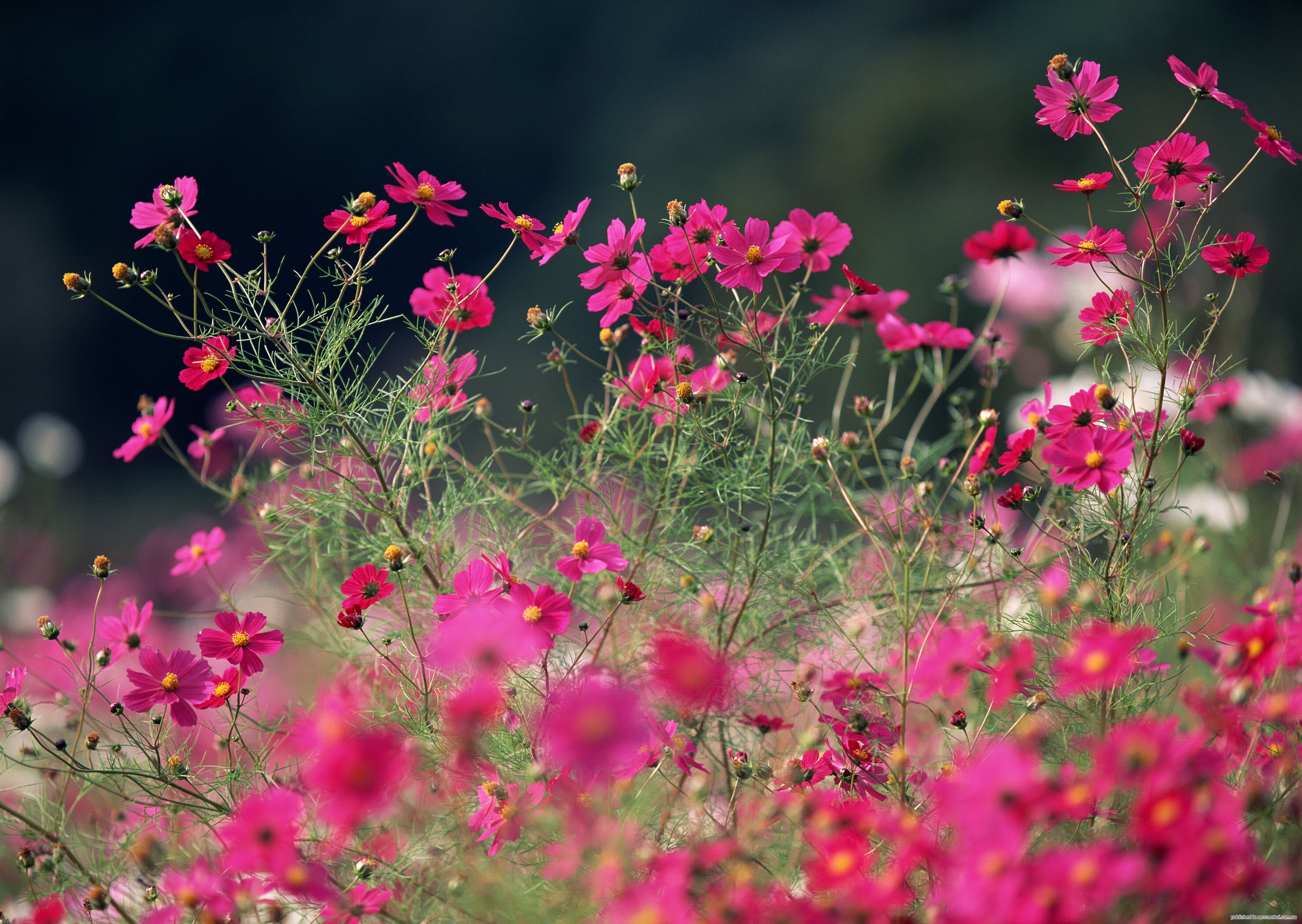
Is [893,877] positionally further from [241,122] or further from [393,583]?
[241,122]

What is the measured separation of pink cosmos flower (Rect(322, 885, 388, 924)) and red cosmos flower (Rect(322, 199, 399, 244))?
0.40 m

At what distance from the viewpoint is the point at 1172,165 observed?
0.60m

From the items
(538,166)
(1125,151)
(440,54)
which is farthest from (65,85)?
(1125,151)

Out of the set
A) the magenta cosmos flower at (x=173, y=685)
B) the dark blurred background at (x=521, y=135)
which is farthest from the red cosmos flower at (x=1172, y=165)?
the dark blurred background at (x=521, y=135)

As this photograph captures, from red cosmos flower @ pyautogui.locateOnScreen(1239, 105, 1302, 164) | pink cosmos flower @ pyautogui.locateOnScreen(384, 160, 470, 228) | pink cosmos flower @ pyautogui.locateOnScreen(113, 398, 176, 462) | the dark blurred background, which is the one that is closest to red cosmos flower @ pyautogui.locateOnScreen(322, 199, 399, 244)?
pink cosmos flower @ pyautogui.locateOnScreen(384, 160, 470, 228)

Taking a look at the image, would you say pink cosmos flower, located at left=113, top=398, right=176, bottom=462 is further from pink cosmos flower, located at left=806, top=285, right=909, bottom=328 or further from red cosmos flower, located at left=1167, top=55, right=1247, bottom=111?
red cosmos flower, located at left=1167, top=55, right=1247, bottom=111

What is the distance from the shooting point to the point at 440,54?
191 inches

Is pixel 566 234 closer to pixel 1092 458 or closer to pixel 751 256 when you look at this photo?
pixel 751 256

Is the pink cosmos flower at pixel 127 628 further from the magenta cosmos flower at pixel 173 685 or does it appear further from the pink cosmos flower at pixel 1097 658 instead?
the pink cosmos flower at pixel 1097 658

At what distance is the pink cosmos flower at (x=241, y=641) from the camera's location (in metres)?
0.58

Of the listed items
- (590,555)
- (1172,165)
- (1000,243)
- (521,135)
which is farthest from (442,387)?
(521,135)

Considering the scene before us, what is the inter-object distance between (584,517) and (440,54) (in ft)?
16.2

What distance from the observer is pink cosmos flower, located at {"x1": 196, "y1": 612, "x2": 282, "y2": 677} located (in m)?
0.58

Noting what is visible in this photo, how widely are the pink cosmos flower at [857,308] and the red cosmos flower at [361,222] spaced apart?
33cm
